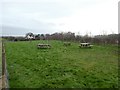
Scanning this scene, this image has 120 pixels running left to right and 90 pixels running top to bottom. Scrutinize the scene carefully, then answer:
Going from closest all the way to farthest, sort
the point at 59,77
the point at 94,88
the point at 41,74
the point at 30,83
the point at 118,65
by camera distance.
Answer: the point at 94,88, the point at 30,83, the point at 59,77, the point at 41,74, the point at 118,65

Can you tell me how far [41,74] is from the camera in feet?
28.1

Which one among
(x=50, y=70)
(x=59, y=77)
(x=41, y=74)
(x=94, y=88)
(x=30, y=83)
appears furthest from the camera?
(x=50, y=70)

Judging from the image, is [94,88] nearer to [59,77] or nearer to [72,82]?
[72,82]

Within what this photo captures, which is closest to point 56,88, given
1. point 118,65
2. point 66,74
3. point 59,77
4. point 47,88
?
point 47,88

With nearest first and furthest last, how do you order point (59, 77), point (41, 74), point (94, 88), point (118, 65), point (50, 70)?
1. point (94, 88)
2. point (59, 77)
3. point (41, 74)
4. point (50, 70)
5. point (118, 65)

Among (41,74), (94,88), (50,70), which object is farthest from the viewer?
(50,70)

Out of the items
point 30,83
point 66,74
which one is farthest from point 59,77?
point 30,83

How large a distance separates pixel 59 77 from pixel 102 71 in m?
2.17

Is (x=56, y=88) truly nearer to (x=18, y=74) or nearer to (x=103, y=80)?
(x=103, y=80)

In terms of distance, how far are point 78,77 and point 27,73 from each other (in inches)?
87.0

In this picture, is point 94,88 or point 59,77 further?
point 59,77

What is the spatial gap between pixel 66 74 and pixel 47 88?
196 centimetres

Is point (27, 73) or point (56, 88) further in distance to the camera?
point (27, 73)

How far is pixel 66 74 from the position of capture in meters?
8.54
